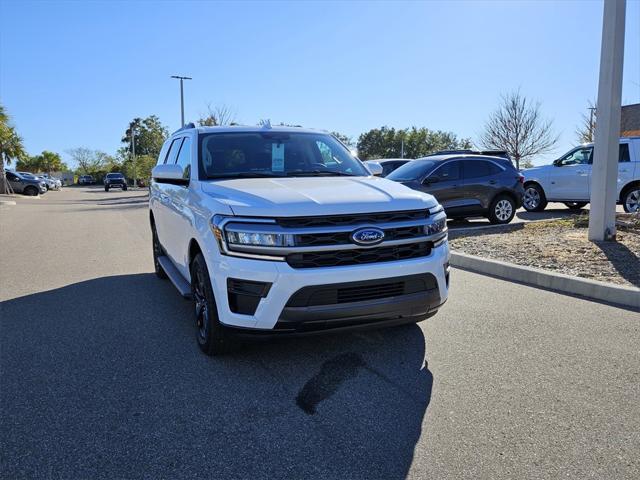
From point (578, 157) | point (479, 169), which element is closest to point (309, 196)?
point (479, 169)

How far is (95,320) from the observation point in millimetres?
5234

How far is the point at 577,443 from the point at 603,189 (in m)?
6.53

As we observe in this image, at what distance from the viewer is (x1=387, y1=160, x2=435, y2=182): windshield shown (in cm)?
1185

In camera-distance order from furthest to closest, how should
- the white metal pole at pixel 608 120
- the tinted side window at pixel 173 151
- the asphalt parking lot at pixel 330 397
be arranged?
the white metal pole at pixel 608 120 → the tinted side window at pixel 173 151 → the asphalt parking lot at pixel 330 397

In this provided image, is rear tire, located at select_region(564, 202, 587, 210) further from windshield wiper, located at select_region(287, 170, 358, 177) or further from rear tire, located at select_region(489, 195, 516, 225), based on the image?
windshield wiper, located at select_region(287, 170, 358, 177)

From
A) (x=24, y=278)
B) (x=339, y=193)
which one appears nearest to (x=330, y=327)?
(x=339, y=193)

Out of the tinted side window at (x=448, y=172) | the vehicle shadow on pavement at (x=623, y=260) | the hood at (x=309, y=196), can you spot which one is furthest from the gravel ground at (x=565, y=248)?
the hood at (x=309, y=196)

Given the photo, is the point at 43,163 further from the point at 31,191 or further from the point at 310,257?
the point at 310,257

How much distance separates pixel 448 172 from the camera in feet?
39.1

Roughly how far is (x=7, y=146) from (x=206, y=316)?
44365 millimetres

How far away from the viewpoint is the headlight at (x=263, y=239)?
3477 millimetres

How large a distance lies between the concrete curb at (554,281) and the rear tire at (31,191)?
1527 inches

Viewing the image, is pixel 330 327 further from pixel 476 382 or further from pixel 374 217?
pixel 476 382

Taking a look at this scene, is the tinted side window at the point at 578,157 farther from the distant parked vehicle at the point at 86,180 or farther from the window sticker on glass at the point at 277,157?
the distant parked vehicle at the point at 86,180
